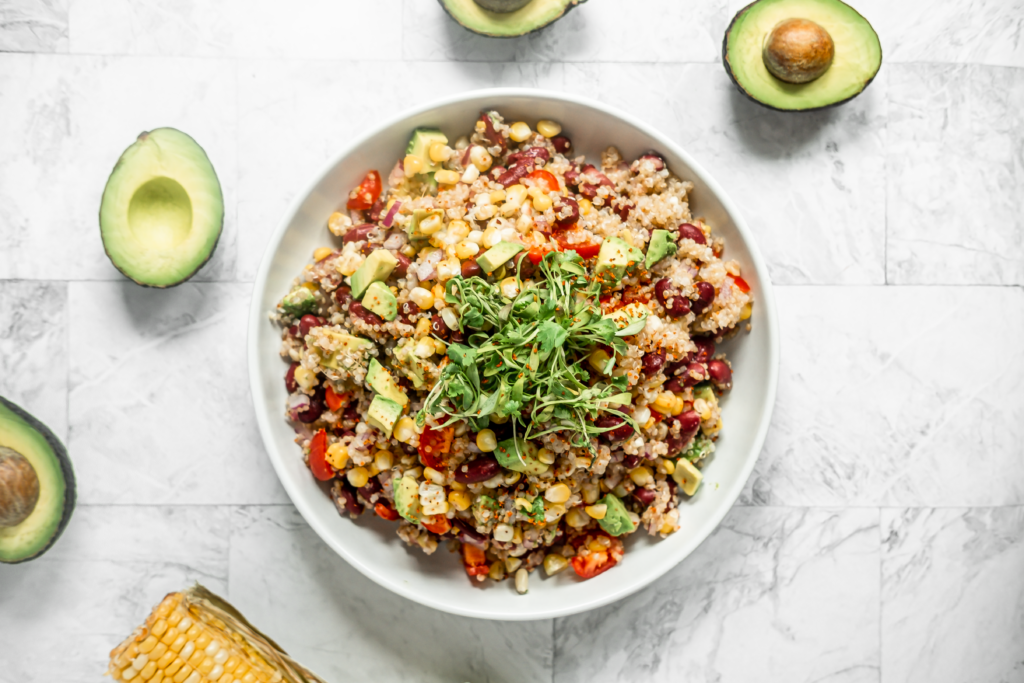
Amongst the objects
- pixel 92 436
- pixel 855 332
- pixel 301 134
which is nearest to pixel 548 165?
pixel 301 134

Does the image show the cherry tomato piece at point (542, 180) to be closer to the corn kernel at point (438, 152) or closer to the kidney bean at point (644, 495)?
the corn kernel at point (438, 152)

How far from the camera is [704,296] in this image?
7.73 feet

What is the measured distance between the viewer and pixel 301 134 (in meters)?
2.83

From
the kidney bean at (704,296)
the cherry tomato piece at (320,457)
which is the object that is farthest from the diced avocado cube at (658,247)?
the cherry tomato piece at (320,457)

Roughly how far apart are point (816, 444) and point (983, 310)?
37.0 inches

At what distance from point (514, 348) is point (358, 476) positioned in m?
0.77

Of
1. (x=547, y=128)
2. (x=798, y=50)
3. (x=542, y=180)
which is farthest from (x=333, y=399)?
(x=798, y=50)

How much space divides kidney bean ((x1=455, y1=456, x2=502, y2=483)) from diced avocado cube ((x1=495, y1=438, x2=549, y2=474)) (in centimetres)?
3

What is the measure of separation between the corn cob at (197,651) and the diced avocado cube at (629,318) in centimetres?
183

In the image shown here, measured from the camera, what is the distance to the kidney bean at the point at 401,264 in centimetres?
235

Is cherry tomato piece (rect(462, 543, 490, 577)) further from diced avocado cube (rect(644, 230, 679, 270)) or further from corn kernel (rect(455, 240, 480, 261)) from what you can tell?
diced avocado cube (rect(644, 230, 679, 270))

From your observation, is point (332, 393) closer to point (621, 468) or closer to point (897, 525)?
point (621, 468)

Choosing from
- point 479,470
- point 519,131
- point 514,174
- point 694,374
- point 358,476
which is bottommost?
point 358,476

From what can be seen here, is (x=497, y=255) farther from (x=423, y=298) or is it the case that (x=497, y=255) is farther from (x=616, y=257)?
(x=616, y=257)
